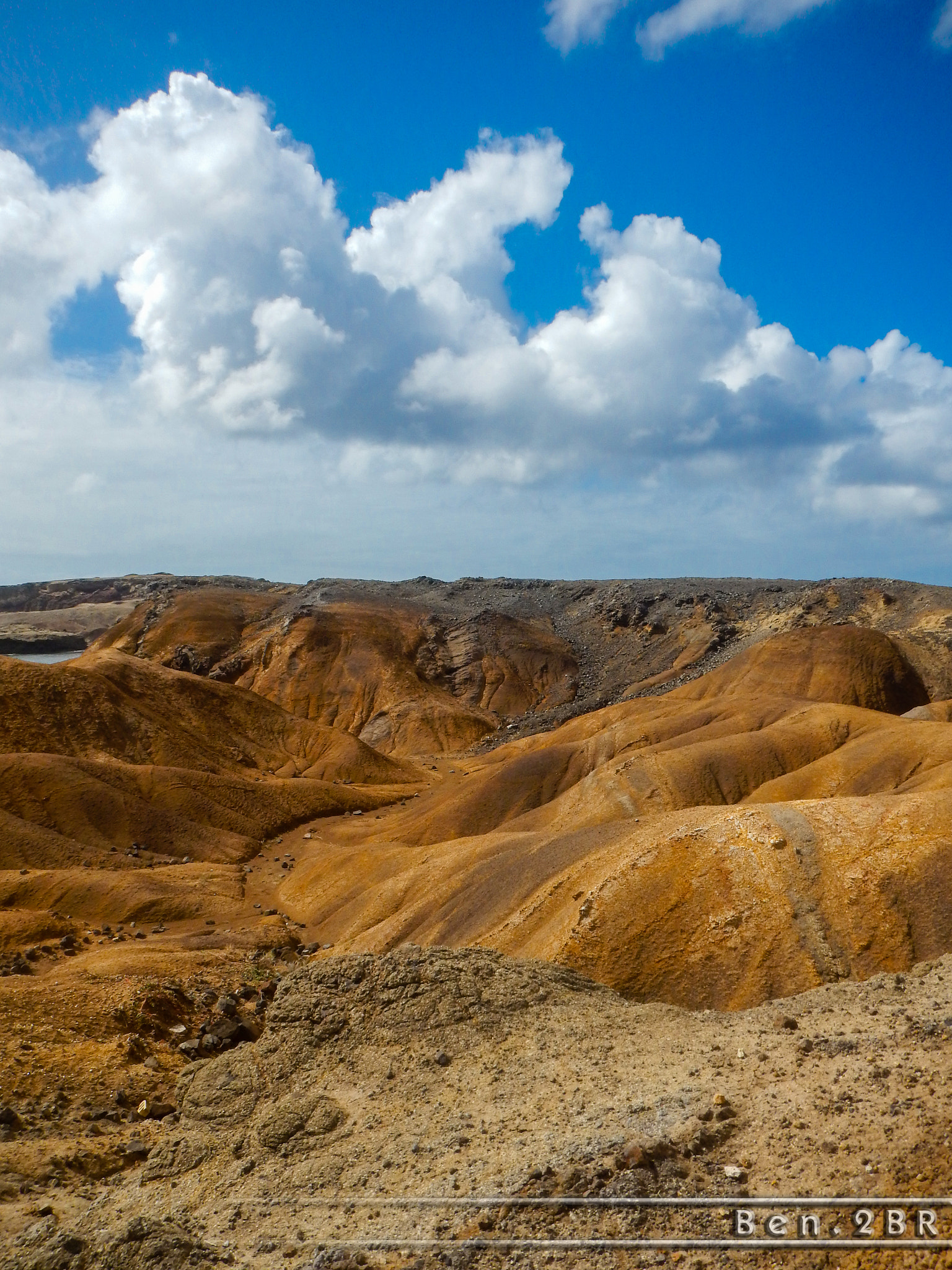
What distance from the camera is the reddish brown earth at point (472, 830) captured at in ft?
49.0

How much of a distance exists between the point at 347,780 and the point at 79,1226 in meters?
48.1

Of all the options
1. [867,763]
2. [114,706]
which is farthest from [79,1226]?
[114,706]

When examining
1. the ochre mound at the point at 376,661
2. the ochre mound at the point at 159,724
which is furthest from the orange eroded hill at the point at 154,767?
the ochre mound at the point at 376,661

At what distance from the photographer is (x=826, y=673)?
58.6 m

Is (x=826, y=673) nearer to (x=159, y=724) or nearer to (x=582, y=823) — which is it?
(x=582, y=823)

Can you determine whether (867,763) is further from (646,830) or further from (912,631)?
(912,631)

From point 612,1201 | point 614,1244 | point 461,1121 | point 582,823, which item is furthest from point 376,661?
point 614,1244

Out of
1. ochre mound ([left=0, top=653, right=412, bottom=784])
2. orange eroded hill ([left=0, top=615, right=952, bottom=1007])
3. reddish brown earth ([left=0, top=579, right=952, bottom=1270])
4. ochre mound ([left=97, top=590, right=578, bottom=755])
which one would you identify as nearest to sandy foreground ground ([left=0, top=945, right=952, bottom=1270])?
reddish brown earth ([left=0, top=579, right=952, bottom=1270])

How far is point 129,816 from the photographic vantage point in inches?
1549

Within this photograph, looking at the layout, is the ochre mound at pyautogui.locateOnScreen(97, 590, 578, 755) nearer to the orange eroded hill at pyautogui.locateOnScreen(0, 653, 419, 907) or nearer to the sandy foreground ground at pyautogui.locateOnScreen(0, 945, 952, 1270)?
the orange eroded hill at pyautogui.locateOnScreen(0, 653, 419, 907)

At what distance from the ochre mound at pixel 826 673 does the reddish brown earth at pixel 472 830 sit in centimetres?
26

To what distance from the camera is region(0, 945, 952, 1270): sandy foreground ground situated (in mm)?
7469

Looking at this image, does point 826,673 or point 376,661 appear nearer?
Result: point 826,673

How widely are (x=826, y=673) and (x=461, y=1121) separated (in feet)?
180
